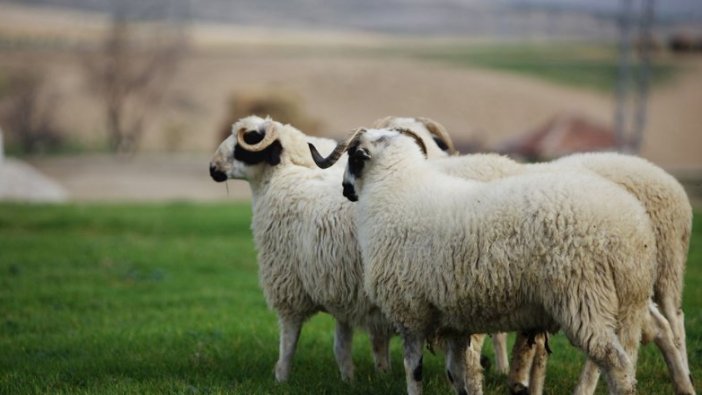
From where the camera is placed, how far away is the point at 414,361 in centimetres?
849

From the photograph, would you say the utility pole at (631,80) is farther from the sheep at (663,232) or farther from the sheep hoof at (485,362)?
the sheep at (663,232)

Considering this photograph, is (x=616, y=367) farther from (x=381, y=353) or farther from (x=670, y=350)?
(x=381, y=353)

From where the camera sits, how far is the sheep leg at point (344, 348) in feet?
32.7

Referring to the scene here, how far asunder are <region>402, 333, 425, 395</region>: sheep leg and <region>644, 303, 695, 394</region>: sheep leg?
2.03 metres

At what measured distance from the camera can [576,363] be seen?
1051 centimetres

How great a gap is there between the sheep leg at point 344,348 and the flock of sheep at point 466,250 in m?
0.02

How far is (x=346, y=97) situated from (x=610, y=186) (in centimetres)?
6701

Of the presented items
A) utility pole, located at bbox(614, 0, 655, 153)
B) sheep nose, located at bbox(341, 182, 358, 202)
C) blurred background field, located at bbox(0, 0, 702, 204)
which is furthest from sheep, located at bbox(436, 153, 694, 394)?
utility pole, located at bbox(614, 0, 655, 153)

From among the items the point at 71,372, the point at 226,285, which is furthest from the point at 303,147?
the point at 226,285

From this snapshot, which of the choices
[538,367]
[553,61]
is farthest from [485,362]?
[553,61]

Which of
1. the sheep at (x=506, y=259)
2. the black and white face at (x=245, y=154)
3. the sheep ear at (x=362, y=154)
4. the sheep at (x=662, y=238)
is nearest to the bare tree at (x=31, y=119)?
the black and white face at (x=245, y=154)

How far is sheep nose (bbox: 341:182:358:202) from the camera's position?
9.14 meters

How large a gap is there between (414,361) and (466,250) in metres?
1.21

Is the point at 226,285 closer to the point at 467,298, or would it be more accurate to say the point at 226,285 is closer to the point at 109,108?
the point at 467,298
